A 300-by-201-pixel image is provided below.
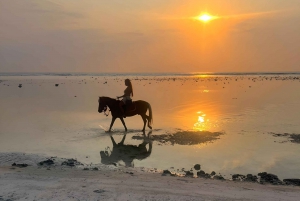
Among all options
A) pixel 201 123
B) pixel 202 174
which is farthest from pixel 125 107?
pixel 202 174

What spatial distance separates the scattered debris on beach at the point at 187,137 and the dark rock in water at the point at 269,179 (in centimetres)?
438

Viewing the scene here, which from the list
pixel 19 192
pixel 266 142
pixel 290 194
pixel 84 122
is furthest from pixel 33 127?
pixel 290 194

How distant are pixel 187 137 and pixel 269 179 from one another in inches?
224

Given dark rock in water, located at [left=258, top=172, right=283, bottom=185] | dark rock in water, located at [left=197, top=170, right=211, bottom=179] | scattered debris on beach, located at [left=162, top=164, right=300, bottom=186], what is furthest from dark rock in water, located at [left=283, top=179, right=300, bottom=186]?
dark rock in water, located at [left=197, top=170, right=211, bottom=179]

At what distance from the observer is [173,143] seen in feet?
45.5

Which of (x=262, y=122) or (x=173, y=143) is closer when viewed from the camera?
(x=173, y=143)

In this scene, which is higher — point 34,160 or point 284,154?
point 284,154

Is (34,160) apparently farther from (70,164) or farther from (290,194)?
(290,194)

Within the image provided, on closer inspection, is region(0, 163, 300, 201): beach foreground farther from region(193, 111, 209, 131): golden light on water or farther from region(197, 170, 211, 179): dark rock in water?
region(193, 111, 209, 131): golden light on water

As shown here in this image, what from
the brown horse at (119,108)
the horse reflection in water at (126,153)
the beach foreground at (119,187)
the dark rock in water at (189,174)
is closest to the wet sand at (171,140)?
the horse reflection in water at (126,153)

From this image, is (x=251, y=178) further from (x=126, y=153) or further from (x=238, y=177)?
(x=126, y=153)

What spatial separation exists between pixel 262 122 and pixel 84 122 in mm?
10009

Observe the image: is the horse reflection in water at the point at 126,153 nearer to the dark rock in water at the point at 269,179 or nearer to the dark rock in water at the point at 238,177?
the dark rock in water at the point at 238,177

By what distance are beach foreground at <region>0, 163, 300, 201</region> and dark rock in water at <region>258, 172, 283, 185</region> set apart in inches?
16.6
